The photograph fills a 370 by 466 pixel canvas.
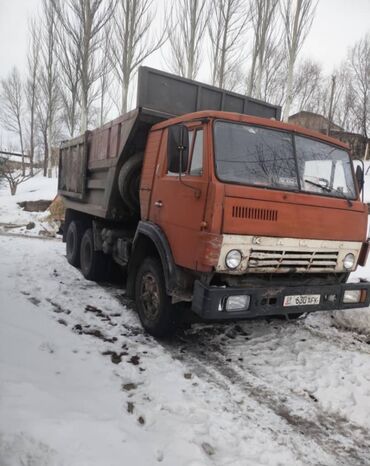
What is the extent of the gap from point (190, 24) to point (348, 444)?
72.5 feet

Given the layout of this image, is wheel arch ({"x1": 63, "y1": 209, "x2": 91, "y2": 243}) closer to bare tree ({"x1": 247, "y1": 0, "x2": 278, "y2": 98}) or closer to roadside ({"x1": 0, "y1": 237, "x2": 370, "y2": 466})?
roadside ({"x1": 0, "y1": 237, "x2": 370, "y2": 466})

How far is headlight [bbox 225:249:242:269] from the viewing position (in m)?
3.54

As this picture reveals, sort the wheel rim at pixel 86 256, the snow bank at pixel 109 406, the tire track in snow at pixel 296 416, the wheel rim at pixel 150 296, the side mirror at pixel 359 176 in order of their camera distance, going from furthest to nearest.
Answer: the wheel rim at pixel 86 256
the side mirror at pixel 359 176
the wheel rim at pixel 150 296
the tire track in snow at pixel 296 416
the snow bank at pixel 109 406

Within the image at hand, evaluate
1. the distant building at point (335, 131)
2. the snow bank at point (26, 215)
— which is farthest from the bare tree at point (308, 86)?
the snow bank at point (26, 215)

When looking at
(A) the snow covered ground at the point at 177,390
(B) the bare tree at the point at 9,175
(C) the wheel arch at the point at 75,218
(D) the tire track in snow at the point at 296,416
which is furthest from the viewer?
(B) the bare tree at the point at 9,175

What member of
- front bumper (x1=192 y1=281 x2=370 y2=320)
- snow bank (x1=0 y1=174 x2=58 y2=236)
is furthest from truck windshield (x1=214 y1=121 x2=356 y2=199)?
snow bank (x1=0 y1=174 x2=58 y2=236)

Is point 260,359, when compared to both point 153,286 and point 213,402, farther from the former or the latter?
point 153,286

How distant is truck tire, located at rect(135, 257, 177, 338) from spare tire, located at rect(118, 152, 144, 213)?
125 cm

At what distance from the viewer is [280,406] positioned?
3.26 m

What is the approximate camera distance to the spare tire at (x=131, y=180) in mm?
5426

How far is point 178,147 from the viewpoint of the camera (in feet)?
12.4

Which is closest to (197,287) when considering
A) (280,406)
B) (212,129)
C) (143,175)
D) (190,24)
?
(280,406)

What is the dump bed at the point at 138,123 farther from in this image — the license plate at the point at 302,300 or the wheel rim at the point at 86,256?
the license plate at the point at 302,300

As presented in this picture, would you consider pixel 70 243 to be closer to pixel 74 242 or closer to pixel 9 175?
pixel 74 242
